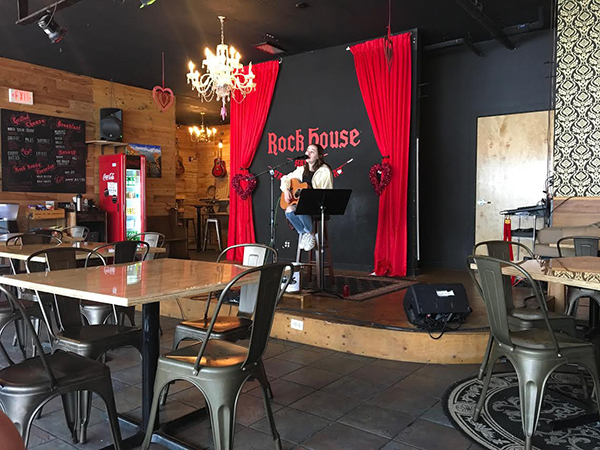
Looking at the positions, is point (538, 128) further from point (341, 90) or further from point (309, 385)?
point (309, 385)

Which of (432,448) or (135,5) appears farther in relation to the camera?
(135,5)

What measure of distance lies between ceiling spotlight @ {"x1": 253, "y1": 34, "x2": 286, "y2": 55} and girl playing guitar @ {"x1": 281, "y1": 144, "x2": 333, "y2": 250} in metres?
2.36

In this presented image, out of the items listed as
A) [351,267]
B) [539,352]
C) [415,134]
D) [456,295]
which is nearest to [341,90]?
[415,134]

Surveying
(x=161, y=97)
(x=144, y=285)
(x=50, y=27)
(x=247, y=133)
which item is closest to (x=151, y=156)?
(x=161, y=97)

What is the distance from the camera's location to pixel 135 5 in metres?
5.82

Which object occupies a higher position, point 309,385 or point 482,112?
point 482,112

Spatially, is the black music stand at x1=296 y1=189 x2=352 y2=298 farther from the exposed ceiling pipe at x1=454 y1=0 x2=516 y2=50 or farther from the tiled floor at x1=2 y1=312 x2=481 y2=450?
the exposed ceiling pipe at x1=454 y1=0 x2=516 y2=50

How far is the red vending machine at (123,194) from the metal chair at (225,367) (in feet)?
22.0

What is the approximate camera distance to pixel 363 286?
19.2ft

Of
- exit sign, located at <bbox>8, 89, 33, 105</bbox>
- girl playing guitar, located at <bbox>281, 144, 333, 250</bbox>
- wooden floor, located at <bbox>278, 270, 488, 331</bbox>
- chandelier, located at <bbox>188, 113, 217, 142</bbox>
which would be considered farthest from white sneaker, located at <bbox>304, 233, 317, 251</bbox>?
chandelier, located at <bbox>188, 113, 217, 142</bbox>

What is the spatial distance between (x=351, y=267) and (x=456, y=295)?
3494 millimetres

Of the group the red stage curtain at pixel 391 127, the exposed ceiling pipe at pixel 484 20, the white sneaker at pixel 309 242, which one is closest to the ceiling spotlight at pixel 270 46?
the red stage curtain at pixel 391 127

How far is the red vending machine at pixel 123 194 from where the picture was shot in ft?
27.7

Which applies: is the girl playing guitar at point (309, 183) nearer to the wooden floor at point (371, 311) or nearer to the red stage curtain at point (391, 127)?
the wooden floor at point (371, 311)
